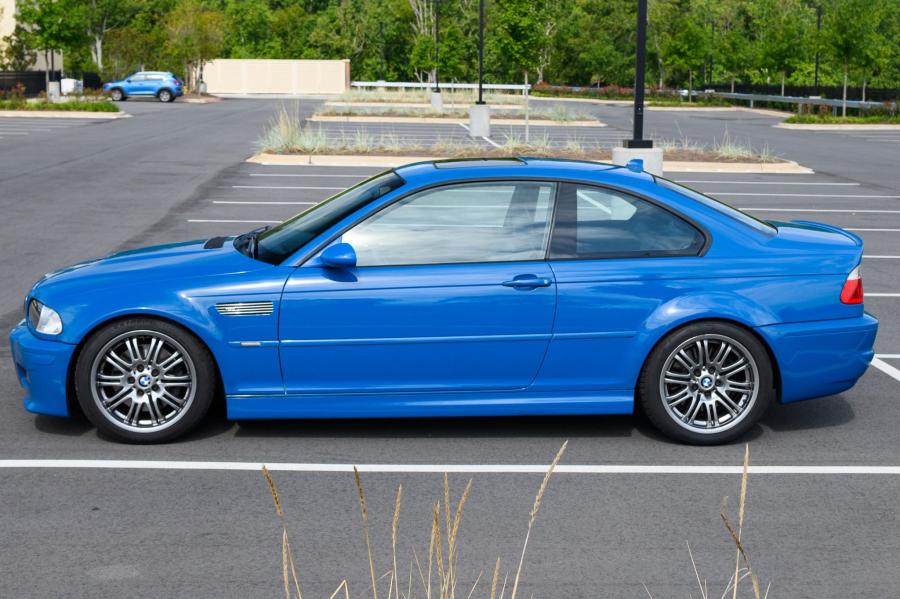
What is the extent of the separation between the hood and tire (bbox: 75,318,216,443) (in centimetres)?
27

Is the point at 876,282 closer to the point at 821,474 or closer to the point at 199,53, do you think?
the point at 821,474

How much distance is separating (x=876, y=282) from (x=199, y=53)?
208 feet

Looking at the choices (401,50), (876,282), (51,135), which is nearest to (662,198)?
(876,282)

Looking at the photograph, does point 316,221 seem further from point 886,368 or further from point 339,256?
point 886,368

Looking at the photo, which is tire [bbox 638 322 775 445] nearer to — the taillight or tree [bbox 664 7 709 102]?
the taillight

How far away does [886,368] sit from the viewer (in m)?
8.46

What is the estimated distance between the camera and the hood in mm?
6520

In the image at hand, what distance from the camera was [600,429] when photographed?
7008mm

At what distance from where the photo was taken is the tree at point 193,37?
7006 cm

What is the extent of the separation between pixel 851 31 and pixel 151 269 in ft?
146

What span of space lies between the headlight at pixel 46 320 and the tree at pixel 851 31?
144 feet

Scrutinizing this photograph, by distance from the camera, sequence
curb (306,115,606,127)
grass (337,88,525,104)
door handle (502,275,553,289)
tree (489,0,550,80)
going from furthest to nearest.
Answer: grass (337,88,525,104) < tree (489,0,550,80) < curb (306,115,606,127) < door handle (502,275,553,289)

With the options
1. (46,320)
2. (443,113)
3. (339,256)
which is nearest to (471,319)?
(339,256)

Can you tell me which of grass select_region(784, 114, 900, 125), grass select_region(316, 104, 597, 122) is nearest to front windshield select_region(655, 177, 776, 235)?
grass select_region(316, 104, 597, 122)
